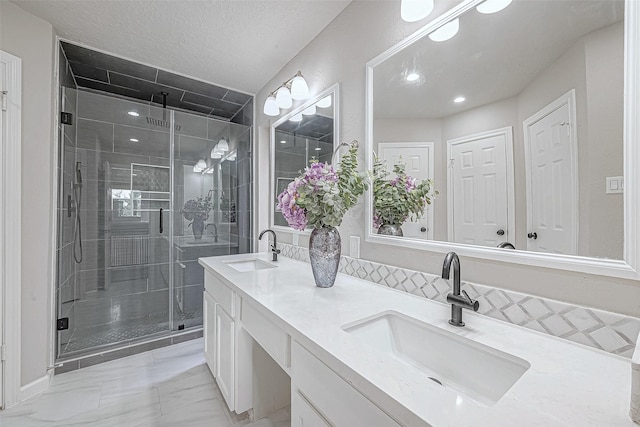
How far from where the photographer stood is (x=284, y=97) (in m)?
1.98

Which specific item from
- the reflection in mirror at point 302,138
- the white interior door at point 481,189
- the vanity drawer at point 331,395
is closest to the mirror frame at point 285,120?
the reflection in mirror at point 302,138

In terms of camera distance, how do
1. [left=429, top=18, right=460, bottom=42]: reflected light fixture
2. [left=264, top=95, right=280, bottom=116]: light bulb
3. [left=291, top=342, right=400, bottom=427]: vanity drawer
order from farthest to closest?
[left=264, top=95, right=280, bottom=116]: light bulb, [left=429, top=18, right=460, bottom=42]: reflected light fixture, [left=291, top=342, right=400, bottom=427]: vanity drawer

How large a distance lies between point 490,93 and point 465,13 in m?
0.33

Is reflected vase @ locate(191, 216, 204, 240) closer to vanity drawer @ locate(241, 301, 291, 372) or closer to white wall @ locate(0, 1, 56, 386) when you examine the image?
white wall @ locate(0, 1, 56, 386)

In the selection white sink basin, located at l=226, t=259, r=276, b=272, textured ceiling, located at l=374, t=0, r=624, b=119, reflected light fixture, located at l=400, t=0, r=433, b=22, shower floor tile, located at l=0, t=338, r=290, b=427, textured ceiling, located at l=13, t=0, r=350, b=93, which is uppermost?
textured ceiling, located at l=13, t=0, r=350, b=93

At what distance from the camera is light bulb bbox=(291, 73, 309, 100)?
5.99ft

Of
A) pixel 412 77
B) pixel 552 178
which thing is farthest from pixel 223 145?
pixel 552 178

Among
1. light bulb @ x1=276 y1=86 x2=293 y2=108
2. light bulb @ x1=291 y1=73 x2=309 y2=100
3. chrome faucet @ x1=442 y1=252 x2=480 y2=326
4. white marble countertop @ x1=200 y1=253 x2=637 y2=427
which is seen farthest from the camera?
light bulb @ x1=276 y1=86 x2=293 y2=108

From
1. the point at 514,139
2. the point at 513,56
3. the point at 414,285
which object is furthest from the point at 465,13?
the point at 414,285

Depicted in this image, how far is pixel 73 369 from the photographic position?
1.95 m

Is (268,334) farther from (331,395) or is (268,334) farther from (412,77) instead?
(412,77)

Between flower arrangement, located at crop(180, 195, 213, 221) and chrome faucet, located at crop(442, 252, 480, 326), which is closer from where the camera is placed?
chrome faucet, located at crop(442, 252, 480, 326)

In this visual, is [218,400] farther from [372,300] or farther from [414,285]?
[414,285]

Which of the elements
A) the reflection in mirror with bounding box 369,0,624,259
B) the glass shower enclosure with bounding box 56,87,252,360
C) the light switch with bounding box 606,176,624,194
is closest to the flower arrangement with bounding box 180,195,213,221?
the glass shower enclosure with bounding box 56,87,252,360
